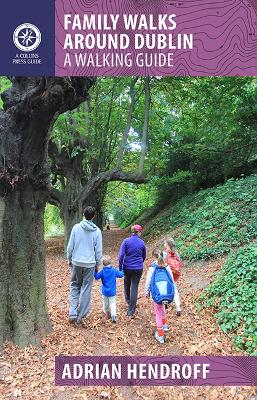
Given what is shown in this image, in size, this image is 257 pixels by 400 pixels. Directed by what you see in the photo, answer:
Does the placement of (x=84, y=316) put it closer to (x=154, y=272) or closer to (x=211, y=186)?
(x=154, y=272)

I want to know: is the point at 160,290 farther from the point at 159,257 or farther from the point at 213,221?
the point at 213,221

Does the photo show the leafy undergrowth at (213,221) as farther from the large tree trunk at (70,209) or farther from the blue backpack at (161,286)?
the blue backpack at (161,286)

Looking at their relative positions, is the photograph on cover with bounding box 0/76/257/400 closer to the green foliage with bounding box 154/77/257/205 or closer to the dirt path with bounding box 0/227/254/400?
the dirt path with bounding box 0/227/254/400

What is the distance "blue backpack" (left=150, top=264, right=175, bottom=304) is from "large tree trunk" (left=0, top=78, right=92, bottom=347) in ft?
5.82

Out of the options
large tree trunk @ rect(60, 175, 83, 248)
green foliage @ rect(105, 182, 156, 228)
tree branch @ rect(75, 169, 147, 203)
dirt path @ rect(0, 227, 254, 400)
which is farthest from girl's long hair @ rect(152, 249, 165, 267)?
green foliage @ rect(105, 182, 156, 228)

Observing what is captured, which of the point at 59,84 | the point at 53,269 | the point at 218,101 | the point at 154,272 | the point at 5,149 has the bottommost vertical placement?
the point at 53,269

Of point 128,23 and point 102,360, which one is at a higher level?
point 128,23

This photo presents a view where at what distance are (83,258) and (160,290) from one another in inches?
53.1

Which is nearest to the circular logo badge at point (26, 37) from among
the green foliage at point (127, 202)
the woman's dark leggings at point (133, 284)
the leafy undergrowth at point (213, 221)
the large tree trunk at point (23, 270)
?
the large tree trunk at point (23, 270)

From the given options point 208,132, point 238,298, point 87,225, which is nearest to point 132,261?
point 87,225

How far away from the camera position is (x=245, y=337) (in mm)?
6039

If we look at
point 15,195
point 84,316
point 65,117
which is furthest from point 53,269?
point 15,195

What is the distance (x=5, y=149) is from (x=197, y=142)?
13699 millimetres

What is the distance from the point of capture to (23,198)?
6117 millimetres
